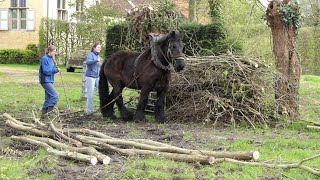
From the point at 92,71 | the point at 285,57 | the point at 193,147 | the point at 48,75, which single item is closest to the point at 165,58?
the point at 92,71

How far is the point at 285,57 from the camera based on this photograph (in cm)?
1166

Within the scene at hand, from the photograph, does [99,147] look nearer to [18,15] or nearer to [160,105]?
[160,105]

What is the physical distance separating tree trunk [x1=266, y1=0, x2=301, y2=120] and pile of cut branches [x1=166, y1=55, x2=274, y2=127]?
1.18 ft

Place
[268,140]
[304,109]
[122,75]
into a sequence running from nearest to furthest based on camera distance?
[268,140] < [122,75] < [304,109]

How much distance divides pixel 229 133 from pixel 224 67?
1917 millimetres

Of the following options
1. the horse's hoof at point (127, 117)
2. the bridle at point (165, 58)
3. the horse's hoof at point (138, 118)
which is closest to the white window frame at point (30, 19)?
the horse's hoof at point (127, 117)

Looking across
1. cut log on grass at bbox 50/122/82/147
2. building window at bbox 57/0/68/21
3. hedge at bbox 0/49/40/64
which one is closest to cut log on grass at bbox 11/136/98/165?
cut log on grass at bbox 50/122/82/147

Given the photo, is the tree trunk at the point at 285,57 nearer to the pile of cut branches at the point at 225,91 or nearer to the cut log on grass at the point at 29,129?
the pile of cut branches at the point at 225,91

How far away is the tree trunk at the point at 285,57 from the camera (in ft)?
37.4

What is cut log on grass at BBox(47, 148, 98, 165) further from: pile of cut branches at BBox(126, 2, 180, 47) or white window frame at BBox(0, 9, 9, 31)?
white window frame at BBox(0, 9, 9, 31)

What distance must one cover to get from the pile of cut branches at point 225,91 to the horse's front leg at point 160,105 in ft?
1.65

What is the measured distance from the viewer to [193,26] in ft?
62.7

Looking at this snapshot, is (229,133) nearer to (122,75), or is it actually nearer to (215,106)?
(215,106)

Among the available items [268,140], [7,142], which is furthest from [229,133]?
[7,142]
